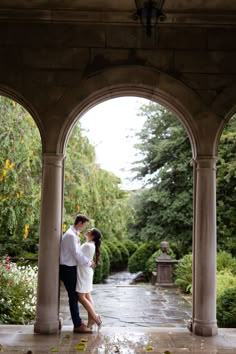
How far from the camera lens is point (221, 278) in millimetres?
9898

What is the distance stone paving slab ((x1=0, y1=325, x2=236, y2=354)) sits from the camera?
539cm

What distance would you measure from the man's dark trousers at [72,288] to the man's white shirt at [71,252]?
0.29ft

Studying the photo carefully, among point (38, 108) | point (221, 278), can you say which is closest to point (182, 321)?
point (221, 278)

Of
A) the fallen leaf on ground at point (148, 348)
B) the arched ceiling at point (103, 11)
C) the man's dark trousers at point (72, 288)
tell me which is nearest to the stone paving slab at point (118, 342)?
the fallen leaf on ground at point (148, 348)

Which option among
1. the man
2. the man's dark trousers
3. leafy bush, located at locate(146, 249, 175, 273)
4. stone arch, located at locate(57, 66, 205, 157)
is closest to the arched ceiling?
stone arch, located at locate(57, 66, 205, 157)

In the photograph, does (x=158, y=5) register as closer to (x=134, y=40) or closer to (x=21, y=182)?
(x=134, y=40)

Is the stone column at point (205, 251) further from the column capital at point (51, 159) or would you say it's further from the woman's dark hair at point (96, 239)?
the column capital at point (51, 159)

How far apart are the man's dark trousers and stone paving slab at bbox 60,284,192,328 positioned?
1267 mm

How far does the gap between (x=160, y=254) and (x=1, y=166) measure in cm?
771

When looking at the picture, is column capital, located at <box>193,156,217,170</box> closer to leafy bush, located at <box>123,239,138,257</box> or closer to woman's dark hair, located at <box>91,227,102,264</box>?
woman's dark hair, located at <box>91,227,102,264</box>

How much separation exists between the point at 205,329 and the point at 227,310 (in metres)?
1.61

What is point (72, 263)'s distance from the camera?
630cm

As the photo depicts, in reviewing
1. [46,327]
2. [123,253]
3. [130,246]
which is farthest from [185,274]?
[130,246]

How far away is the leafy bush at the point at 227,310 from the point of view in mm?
7402
